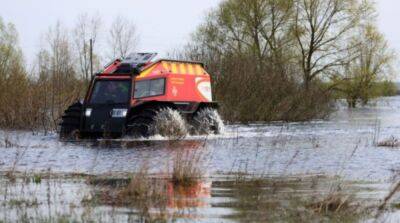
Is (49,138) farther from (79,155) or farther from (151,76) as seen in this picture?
(79,155)

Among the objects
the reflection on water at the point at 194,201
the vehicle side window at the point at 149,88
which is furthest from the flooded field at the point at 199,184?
the vehicle side window at the point at 149,88

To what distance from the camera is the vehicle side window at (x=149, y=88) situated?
21.5 meters

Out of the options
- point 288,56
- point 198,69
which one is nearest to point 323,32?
point 288,56

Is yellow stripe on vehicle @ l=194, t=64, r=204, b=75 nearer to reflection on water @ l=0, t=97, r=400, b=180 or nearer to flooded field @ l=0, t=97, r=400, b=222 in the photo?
reflection on water @ l=0, t=97, r=400, b=180

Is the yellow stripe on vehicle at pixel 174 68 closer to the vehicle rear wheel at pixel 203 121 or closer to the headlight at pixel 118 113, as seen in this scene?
the vehicle rear wheel at pixel 203 121

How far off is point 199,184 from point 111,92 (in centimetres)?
1077

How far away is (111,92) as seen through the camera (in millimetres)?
21391

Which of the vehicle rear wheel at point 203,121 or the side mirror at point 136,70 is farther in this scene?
the vehicle rear wheel at point 203,121

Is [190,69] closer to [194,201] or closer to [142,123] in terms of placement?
[142,123]

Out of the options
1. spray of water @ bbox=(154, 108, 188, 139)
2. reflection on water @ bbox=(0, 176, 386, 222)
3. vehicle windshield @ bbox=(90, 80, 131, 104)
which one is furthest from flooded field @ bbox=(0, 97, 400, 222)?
vehicle windshield @ bbox=(90, 80, 131, 104)

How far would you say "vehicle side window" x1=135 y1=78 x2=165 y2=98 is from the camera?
2152cm

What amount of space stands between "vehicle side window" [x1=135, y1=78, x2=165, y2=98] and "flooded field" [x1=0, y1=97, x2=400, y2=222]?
293cm

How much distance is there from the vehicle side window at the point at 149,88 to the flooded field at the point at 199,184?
2931mm

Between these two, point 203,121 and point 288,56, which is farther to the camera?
point 288,56
